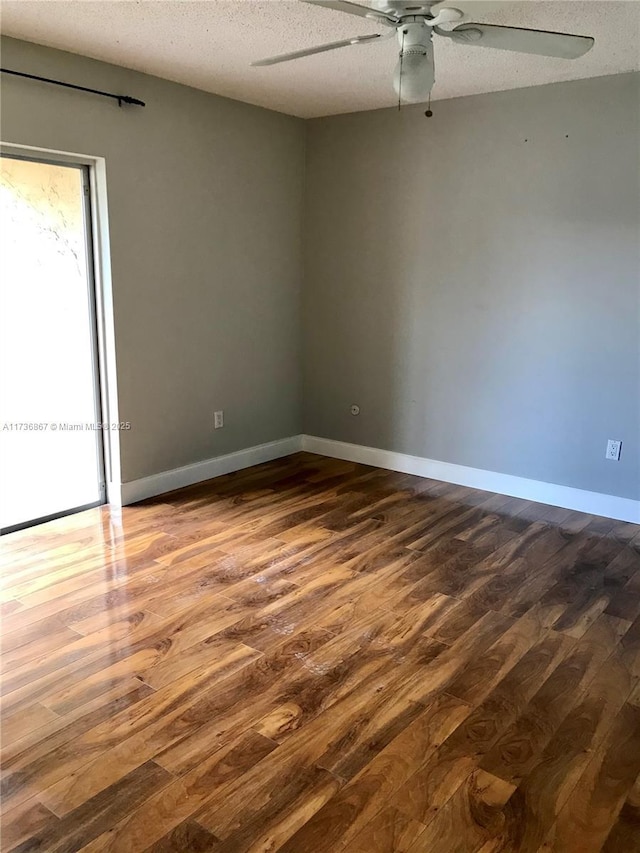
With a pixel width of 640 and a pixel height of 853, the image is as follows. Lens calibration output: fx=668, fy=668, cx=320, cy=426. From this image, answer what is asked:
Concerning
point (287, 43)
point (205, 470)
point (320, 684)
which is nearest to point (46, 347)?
point (205, 470)

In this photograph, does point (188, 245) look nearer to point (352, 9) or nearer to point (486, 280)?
point (486, 280)

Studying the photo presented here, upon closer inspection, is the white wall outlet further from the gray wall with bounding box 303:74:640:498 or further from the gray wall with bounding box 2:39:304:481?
the gray wall with bounding box 2:39:304:481

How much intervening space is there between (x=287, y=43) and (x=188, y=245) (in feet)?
4.62

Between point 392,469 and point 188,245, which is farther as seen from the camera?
point 392,469

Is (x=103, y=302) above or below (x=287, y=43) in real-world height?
below

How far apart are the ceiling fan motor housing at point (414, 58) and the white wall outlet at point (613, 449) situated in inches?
94.2

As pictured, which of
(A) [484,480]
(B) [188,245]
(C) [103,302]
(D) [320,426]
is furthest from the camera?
(D) [320,426]

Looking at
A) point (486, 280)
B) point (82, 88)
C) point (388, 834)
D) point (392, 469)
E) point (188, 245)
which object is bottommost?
point (388, 834)

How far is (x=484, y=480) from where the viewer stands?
4.39 meters

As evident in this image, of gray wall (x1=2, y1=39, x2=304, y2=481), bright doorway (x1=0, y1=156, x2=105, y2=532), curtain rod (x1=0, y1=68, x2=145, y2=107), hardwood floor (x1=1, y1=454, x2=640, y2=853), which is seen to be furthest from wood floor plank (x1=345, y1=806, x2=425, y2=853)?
curtain rod (x1=0, y1=68, x2=145, y2=107)

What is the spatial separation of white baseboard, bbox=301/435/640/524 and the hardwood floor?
18cm

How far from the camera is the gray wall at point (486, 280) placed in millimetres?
3721

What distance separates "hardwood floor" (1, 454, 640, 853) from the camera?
70.1 inches

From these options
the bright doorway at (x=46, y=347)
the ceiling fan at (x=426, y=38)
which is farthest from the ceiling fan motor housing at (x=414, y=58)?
the bright doorway at (x=46, y=347)
